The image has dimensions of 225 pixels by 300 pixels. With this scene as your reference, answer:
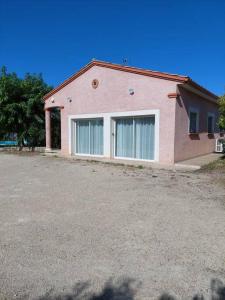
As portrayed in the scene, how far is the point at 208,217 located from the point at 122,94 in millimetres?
9202

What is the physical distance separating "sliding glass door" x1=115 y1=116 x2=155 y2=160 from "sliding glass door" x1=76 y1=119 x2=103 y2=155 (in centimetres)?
127

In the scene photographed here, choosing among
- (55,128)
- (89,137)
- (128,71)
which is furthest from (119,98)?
(55,128)

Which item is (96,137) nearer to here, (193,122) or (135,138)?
(135,138)

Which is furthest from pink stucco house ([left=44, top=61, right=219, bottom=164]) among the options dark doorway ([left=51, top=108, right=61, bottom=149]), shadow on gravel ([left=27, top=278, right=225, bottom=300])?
shadow on gravel ([left=27, top=278, right=225, bottom=300])

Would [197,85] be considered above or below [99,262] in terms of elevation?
above

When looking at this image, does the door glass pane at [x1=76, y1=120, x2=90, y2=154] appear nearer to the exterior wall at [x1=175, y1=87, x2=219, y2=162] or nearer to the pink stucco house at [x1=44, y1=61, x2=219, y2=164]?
the pink stucco house at [x1=44, y1=61, x2=219, y2=164]

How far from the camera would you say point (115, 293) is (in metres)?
2.60

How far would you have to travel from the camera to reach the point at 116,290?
2646 mm

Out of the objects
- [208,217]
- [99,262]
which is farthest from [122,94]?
[99,262]

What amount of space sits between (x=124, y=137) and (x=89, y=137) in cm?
262

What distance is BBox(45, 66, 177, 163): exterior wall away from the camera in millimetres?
11422

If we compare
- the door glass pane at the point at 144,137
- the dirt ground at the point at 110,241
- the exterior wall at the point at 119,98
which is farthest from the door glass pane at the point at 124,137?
the dirt ground at the point at 110,241

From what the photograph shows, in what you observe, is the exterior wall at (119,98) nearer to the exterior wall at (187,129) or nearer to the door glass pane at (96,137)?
the exterior wall at (187,129)

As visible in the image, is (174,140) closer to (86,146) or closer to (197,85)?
(197,85)
